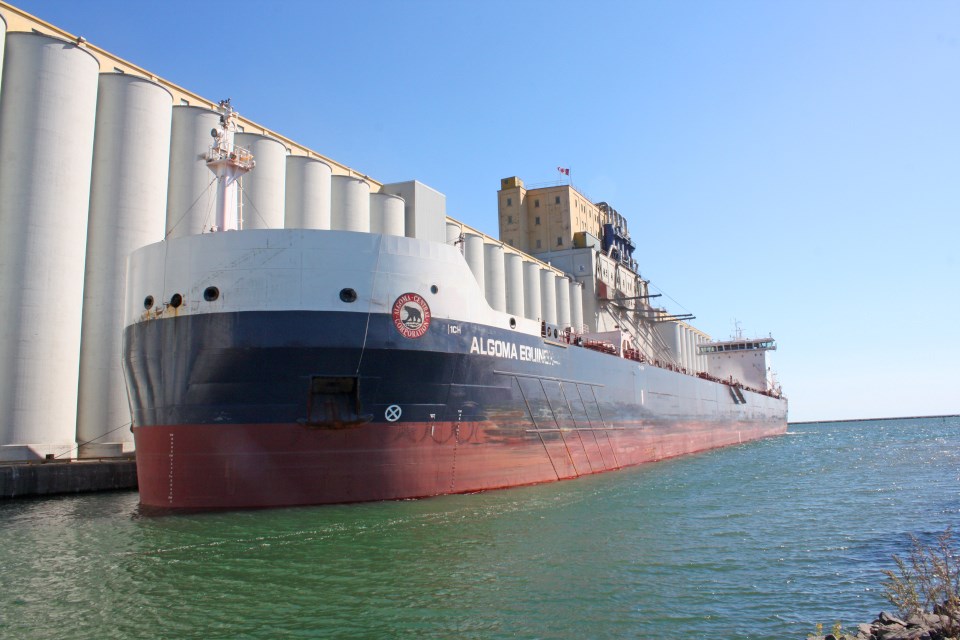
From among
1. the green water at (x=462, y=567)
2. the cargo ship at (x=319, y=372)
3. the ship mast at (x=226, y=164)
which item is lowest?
the green water at (x=462, y=567)

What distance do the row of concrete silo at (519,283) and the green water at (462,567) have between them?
16436mm

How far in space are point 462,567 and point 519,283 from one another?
76.6 ft

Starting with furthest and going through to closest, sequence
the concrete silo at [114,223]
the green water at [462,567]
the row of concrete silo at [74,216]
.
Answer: the concrete silo at [114,223] → the row of concrete silo at [74,216] → the green water at [462,567]

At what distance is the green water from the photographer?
526 centimetres

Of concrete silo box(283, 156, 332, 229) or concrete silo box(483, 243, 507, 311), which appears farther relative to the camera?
concrete silo box(483, 243, 507, 311)

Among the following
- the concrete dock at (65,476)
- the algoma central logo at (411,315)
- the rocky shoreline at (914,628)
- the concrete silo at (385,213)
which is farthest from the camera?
the concrete silo at (385,213)

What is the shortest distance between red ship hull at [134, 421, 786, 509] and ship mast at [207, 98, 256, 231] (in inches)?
144

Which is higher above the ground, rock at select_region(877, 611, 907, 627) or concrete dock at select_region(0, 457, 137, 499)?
concrete dock at select_region(0, 457, 137, 499)

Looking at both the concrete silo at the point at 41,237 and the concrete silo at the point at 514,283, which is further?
the concrete silo at the point at 514,283

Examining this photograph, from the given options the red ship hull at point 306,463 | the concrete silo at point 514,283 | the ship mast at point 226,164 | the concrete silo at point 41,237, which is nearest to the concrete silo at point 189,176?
the concrete silo at point 41,237

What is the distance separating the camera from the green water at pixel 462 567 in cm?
526

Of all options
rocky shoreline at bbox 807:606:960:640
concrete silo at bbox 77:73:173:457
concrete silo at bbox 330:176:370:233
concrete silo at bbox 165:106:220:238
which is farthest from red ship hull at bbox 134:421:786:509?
concrete silo at bbox 330:176:370:233

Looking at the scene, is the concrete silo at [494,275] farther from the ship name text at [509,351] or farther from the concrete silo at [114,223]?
the concrete silo at [114,223]

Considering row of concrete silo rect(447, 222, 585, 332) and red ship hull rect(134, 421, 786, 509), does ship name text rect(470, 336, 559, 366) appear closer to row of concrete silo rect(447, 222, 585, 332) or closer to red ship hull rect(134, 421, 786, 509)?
red ship hull rect(134, 421, 786, 509)
